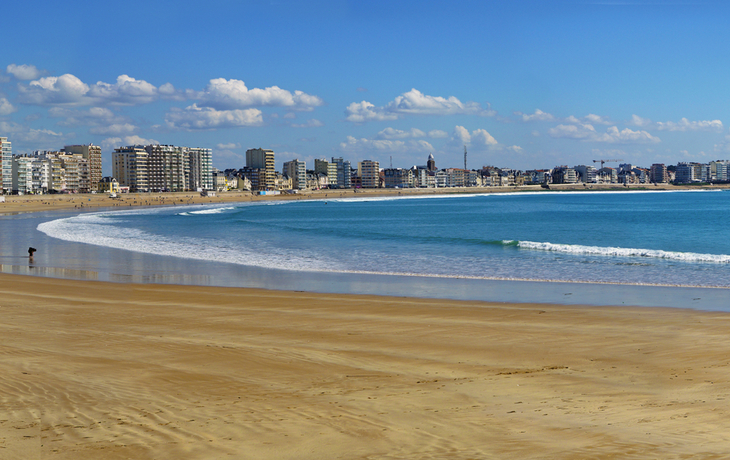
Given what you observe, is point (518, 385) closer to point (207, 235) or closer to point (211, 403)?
point (211, 403)

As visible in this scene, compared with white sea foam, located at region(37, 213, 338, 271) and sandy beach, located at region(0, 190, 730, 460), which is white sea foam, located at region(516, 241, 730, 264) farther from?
sandy beach, located at region(0, 190, 730, 460)

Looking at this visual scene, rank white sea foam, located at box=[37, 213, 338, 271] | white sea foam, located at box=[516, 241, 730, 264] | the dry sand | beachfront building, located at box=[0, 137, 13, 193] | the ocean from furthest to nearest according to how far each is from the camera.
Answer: beachfront building, located at box=[0, 137, 13, 193], white sea foam, located at box=[516, 241, 730, 264], white sea foam, located at box=[37, 213, 338, 271], the ocean, the dry sand

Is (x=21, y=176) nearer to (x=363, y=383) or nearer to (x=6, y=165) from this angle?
(x=6, y=165)

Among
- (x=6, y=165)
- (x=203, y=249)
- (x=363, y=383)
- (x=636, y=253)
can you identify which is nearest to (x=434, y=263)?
(x=636, y=253)

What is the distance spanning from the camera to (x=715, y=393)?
269 inches

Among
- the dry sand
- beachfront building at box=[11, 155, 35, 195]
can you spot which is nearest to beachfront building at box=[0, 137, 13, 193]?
beachfront building at box=[11, 155, 35, 195]

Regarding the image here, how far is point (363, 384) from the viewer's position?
7.29 metres

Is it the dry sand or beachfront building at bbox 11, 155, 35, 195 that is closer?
the dry sand

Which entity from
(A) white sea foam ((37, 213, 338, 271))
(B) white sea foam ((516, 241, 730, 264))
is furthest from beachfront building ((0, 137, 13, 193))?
(B) white sea foam ((516, 241, 730, 264))

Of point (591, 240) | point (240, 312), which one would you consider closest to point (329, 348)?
point (240, 312)

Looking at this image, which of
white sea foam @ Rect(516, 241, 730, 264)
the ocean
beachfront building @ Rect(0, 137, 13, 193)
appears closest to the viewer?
the ocean

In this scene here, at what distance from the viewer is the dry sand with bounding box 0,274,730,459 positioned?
17.5 ft

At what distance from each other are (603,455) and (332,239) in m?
30.4

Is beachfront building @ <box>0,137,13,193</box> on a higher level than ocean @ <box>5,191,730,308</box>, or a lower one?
higher
